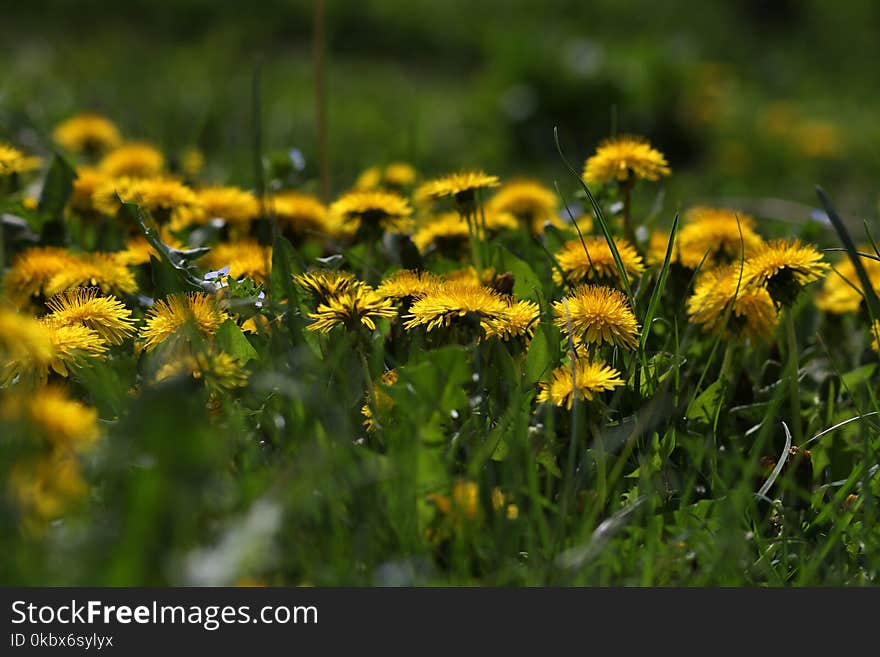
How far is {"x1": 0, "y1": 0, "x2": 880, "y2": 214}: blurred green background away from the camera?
3.81 meters

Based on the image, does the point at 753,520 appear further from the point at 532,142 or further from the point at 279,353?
the point at 532,142

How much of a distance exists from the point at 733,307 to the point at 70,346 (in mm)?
882

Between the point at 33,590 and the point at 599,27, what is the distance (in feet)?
25.4

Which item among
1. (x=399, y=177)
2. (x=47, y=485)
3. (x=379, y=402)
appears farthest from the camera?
(x=399, y=177)

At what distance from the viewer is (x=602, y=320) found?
4.22 feet

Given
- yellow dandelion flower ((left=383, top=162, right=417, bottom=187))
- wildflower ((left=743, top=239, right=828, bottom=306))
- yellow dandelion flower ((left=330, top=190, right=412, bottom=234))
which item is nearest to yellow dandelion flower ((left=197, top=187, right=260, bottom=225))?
yellow dandelion flower ((left=330, top=190, right=412, bottom=234))

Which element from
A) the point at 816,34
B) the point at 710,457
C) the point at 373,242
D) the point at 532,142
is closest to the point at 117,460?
the point at 710,457

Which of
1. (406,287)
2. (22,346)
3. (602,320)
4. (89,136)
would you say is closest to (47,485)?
(22,346)

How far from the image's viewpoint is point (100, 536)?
857mm

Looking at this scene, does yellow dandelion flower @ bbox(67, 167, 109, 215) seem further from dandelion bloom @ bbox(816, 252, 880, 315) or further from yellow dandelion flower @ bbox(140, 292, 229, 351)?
dandelion bloom @ bbox(816, 252, 880, 315)

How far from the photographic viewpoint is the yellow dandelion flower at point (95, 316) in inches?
49.8

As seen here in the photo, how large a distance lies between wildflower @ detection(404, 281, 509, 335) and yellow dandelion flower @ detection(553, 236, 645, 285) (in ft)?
0.81

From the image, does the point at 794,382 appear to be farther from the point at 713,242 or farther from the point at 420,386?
the point at 420,386

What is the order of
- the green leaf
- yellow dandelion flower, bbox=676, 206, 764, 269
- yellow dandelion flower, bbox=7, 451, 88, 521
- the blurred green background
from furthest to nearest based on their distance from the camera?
the blurred green background, yellow dandelion flower, bbox=676, 206, 764, 269, the green leaf, yellow dandelion flower, bbox=7, 451, 88, 521
